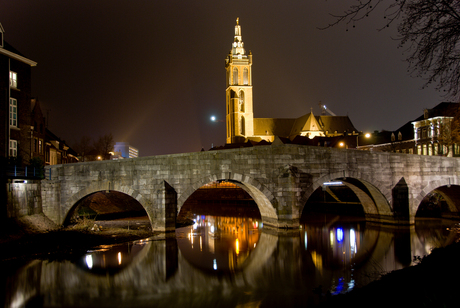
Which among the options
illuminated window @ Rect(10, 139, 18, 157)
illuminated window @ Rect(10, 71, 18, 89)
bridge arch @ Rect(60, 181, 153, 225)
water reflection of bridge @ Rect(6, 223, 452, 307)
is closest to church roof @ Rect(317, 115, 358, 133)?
water reflection of bridge @ Rect(6, 223, 452, 307)

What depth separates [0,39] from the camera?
20.8 metres

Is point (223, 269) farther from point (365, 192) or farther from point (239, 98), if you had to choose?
point (239, 98)

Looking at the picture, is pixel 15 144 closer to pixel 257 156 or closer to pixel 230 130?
pixel 257 156

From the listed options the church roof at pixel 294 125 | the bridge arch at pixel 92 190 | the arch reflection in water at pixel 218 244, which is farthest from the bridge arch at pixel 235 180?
the church roof at pixel 294 125

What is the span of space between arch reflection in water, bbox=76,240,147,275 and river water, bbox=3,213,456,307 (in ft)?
0.14

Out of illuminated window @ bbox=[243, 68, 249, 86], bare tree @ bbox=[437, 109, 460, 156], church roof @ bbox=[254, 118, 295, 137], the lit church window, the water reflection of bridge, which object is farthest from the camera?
church roof @ bbox=[254, 118, 295, 137]

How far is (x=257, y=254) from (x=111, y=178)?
30.6ft

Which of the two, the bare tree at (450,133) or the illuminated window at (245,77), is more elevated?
the illuminated window at (245,77)

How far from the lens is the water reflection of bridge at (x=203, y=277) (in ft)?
38.8

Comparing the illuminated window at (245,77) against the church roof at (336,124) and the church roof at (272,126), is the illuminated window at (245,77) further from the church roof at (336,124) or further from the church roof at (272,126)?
the church roof at (336,124)

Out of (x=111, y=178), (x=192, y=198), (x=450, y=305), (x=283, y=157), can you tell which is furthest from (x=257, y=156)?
(x=192, y=198)

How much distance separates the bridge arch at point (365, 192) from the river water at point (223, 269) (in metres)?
2.10

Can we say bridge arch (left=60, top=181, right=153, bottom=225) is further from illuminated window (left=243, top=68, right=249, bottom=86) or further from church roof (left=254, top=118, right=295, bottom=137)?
illuminated window (left=243, top=68, right=249, bottom=86)

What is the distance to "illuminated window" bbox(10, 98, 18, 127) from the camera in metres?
21.4
